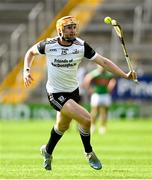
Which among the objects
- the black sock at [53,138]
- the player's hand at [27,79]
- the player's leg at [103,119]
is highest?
the player's hand at [27,79]

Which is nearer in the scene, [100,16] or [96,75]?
[96,75]

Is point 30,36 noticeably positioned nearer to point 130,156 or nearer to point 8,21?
point 8,21

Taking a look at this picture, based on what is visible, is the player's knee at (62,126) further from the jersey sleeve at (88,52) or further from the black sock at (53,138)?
the jersey sleeve at (88,52)

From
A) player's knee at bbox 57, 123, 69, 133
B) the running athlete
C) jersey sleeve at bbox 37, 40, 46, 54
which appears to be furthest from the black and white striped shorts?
jersey sleeve at bbox 37, 40, 46, 54

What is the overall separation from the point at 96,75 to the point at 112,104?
26.0ft

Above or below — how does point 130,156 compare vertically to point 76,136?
above

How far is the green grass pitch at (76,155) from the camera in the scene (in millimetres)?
11734

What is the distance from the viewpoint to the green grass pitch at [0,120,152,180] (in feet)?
38.5

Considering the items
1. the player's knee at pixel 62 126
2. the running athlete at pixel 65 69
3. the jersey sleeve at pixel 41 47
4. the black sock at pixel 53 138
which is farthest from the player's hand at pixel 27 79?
the black sock at pixel 53 138

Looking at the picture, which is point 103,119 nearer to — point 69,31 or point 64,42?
point 64,42

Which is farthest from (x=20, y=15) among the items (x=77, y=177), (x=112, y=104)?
(x=77, y=177)

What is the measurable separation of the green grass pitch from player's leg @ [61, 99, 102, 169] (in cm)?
21

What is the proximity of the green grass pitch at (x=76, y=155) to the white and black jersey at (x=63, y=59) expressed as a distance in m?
1.34

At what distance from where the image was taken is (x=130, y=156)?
52.4ft
